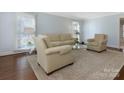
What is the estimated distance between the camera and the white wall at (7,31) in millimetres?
3817

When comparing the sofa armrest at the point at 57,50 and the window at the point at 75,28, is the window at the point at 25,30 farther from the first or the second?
the window at the point at 75,28

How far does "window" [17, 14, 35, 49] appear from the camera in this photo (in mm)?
4430

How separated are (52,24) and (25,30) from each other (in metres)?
1.83

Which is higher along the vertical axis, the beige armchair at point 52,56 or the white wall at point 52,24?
the white wall at point 52,24

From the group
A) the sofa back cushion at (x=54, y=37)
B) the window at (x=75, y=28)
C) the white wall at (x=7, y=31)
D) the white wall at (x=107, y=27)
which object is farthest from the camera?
the window at (x=75, y=28)

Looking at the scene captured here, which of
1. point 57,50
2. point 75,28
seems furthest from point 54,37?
point 57,50

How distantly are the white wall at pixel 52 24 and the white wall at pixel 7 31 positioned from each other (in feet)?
4.33

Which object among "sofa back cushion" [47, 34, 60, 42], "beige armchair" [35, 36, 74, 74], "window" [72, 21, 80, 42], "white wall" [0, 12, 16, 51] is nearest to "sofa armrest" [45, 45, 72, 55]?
"beige armchair" [35, 36, 74, 74]

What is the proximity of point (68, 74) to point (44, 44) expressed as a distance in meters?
0.87

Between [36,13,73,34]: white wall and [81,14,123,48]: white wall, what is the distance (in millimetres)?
1608

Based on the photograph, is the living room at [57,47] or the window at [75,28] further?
the window at [75,28]

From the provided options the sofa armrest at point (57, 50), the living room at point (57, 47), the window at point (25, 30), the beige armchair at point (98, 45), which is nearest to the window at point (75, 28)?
the living room at point (57, 47)
